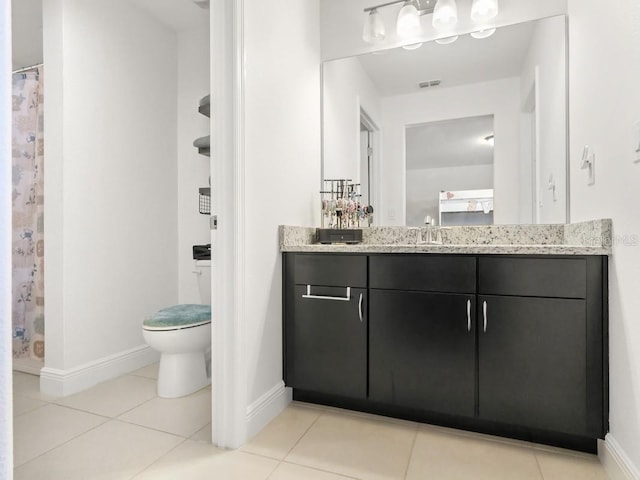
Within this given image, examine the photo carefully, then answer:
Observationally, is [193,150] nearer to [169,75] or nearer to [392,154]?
[169,75]

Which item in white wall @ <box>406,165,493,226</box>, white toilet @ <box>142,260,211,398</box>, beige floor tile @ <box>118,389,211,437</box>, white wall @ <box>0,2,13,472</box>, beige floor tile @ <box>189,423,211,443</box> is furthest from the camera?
white wall @ <box>406,165,493,226</box>

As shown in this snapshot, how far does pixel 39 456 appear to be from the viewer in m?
1.46

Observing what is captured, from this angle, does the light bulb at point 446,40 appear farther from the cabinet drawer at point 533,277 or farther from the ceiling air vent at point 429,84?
the cabinet drawer at point 533,277

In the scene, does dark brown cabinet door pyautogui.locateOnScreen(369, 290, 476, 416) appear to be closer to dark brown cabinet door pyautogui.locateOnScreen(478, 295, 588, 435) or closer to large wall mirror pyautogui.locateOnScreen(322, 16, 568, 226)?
dark brown cabinet door pyautogui.locateOnScreen(478, 295, 588, 435)

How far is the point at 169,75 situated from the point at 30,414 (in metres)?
2.41

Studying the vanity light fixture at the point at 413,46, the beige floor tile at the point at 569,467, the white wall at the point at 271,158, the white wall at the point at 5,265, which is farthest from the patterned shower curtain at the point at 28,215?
the beige floor tile at the point at 569,467

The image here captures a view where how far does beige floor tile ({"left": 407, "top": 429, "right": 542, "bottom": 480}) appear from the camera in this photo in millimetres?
1334

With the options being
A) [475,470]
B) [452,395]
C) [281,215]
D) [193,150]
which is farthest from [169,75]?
[475,470]

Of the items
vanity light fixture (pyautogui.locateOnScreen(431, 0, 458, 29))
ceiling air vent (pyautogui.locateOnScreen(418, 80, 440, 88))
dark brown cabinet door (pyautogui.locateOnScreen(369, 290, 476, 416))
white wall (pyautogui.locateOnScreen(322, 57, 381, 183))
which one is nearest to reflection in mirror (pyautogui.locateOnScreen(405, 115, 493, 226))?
ceiling air vent (pyautogui.locateOnScreen(418, 80, 440, 88))

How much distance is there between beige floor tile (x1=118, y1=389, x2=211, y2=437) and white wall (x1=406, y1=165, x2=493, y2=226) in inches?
61.2

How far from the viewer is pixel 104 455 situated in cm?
146

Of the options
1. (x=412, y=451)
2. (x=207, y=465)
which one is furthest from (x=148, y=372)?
(x=412, y=451)

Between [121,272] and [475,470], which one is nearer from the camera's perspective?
[475,470]

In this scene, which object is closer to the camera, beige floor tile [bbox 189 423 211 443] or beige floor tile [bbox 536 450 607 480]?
beige floor tile [bbox 536 450 607 480]
